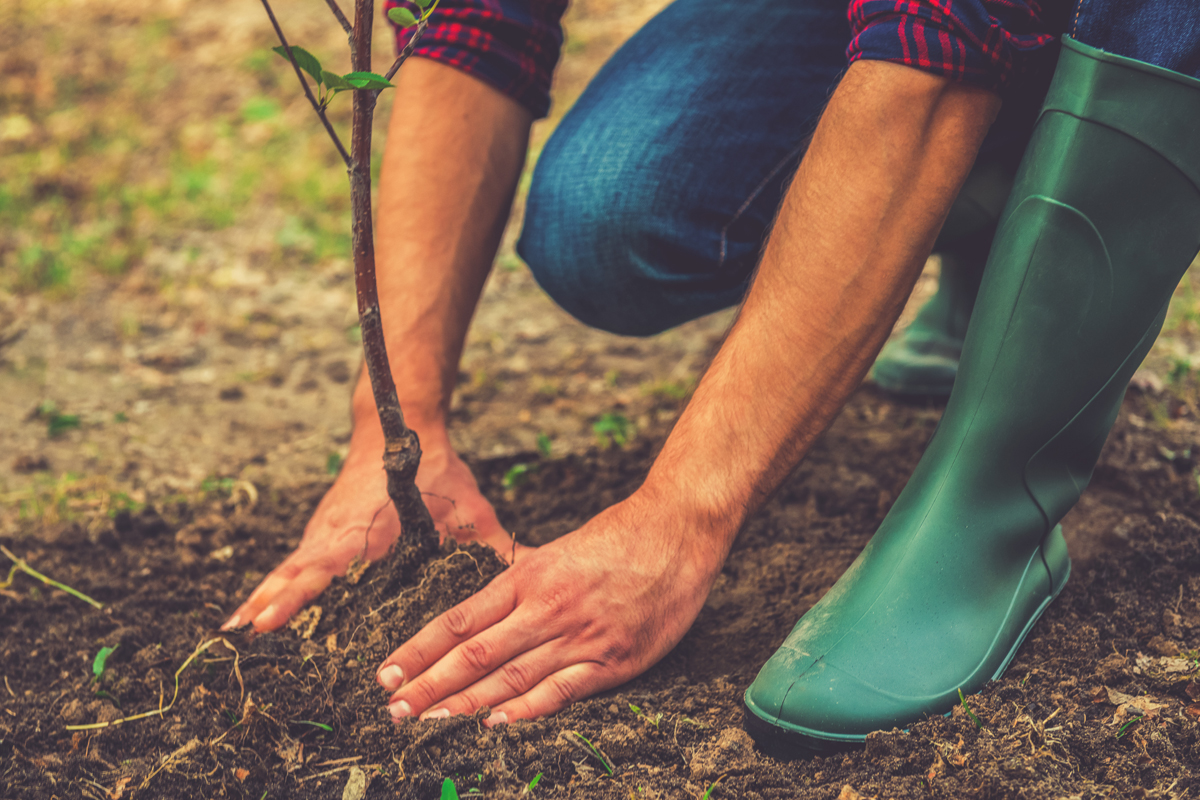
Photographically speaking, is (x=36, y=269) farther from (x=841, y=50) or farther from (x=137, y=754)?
(x=841, y=50)

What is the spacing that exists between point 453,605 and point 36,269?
2.59m

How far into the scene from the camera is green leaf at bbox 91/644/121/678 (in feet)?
4.20

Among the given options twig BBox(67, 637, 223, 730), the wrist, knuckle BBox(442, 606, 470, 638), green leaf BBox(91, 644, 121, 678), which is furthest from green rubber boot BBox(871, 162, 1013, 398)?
green leaf BBox(91, 644, 121, 678)

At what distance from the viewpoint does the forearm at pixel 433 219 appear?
1547mm

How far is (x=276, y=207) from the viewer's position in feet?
11.6

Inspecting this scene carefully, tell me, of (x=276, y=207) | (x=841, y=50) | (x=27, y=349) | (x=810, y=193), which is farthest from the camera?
(x=276, y=207)

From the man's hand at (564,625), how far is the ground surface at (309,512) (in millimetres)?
42

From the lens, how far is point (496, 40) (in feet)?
5.17

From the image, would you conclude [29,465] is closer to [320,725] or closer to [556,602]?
[320,725]

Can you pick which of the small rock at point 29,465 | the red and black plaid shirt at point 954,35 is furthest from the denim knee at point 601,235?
the small rock at point 29,465

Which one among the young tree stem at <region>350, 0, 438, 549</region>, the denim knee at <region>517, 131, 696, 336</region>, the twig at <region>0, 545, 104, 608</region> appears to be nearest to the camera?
the young tree stem at <region>350, 0, 438, 549</region>

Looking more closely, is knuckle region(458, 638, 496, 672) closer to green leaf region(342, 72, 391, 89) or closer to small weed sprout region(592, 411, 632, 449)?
green leaf region(342, 72, 391, 89)

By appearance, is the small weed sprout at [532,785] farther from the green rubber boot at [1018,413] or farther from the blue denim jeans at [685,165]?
the blue denim jeans at [685,165]

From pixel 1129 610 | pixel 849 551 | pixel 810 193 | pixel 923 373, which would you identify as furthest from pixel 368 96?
pixel 923 373
